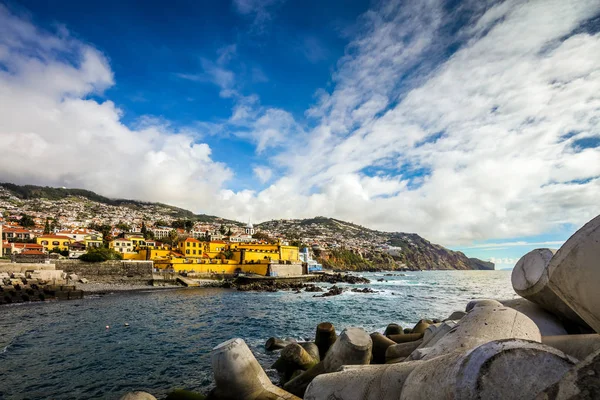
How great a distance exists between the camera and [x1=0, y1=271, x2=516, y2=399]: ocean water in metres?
9.86

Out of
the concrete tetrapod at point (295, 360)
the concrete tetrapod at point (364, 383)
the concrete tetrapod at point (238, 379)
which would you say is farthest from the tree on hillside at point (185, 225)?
the concrete tetrapod at point (364, 383)

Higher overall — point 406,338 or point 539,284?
point 539,284

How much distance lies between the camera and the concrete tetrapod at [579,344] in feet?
12.3

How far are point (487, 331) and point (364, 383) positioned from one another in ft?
6.51

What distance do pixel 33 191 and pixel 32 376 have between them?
730 ft

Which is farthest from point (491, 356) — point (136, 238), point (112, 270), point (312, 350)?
point (136, 238)

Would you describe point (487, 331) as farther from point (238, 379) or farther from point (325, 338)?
point (325, 338)

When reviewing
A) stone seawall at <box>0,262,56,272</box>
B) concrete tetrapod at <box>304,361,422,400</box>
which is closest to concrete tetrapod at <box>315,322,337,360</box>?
concrete tetrapod at <box>304,361,422,400</box>

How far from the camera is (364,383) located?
3996mm

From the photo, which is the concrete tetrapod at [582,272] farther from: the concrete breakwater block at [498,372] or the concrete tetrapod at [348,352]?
the concrete tetrapod at [348,352]

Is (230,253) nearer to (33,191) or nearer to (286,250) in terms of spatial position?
(286,250)

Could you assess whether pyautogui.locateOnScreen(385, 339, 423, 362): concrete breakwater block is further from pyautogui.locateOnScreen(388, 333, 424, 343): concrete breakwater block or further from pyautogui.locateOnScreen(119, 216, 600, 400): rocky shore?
pyautogui.locateOnScreen(388, 333, 424, 343): concrete breakwater block

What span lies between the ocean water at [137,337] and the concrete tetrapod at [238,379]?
3.62 meters

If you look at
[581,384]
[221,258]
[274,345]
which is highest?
[581,384]
